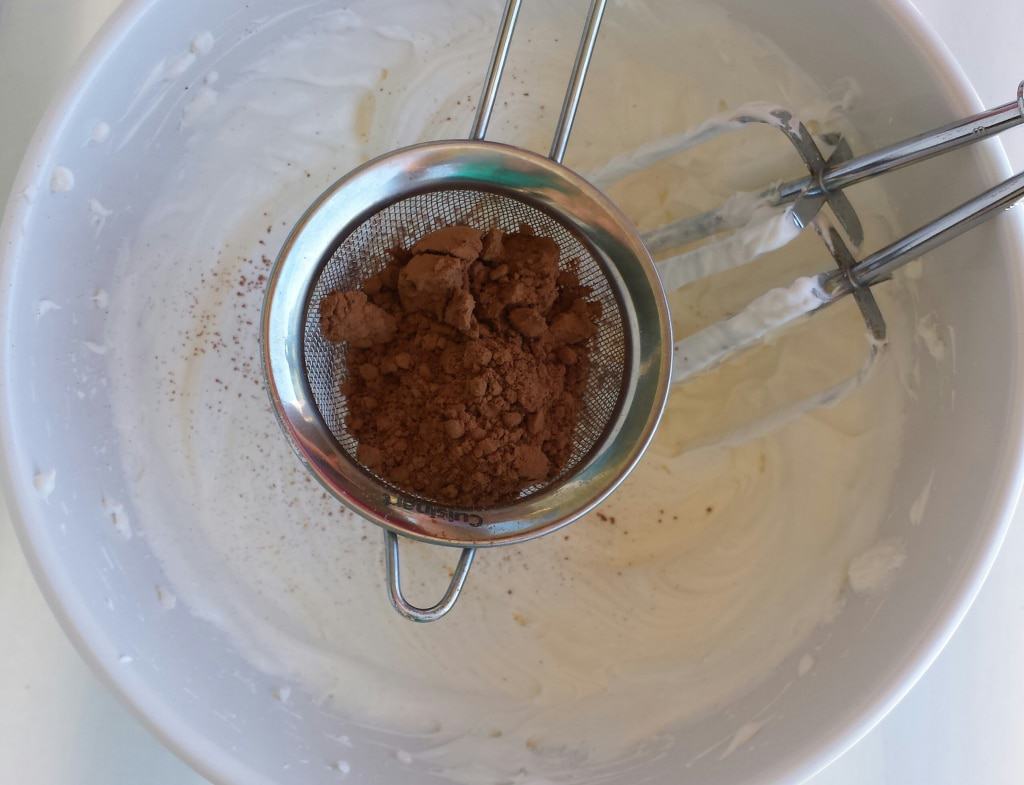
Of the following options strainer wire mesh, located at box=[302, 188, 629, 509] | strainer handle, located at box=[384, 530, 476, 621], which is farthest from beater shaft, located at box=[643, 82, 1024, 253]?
strainer handle, located at box=[384, 530, 476, 621]

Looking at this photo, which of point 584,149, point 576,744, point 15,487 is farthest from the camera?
point 584,149

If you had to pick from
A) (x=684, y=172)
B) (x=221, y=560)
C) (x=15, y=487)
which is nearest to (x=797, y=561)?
(x=684, y=172)

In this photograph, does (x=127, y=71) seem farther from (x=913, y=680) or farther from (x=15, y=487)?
(x=913, y=680)

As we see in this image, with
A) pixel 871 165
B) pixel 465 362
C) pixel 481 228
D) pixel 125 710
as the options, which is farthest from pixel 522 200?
pixel 125 710

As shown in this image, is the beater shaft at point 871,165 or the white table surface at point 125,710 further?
the white table surface at point 125,710

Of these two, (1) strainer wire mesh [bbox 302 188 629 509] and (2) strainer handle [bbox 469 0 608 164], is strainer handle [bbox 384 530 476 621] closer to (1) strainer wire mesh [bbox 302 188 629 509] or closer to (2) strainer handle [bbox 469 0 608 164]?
(1) strainer wire mesh [bbox 302 188 629 509]

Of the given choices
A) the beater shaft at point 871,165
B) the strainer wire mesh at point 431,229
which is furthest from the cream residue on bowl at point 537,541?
the strainer wire mesh at point 431,229

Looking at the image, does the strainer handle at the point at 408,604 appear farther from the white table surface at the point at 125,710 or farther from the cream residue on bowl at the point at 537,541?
the white table surface at the point at 125,710
